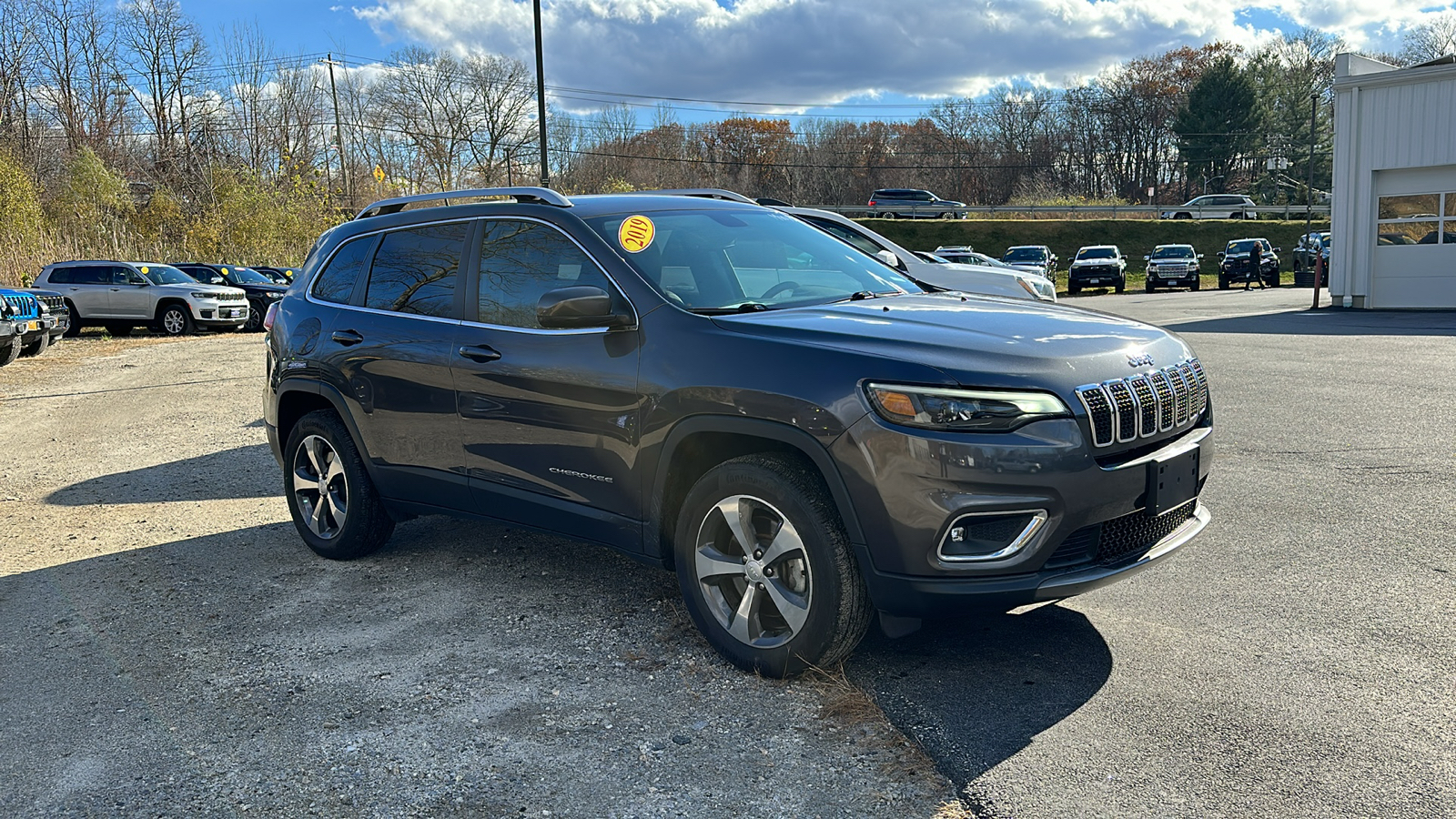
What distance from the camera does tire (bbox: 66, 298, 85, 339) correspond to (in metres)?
25.8

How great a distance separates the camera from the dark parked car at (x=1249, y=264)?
37156 millimetres

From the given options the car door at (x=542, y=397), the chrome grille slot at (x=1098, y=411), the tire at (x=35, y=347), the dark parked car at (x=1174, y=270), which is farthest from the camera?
the dark parked car at (x=1174, y=270)

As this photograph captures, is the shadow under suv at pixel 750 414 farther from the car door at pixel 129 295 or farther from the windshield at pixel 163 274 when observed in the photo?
the windshield at pixel 163 274

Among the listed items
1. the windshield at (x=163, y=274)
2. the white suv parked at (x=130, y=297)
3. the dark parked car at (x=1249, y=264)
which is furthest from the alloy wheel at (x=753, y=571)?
the dark parked car at (x=1249, y=264)

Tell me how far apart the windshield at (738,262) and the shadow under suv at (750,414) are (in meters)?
0.01

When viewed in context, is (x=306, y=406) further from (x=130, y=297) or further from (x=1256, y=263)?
(x=1256, y=263)

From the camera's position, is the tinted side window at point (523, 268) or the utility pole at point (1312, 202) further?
the utility pole at point (1312, 202)

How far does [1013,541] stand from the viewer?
3438 mm

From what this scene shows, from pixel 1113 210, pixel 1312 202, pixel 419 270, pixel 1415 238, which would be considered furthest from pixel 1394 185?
pixel 1312 202

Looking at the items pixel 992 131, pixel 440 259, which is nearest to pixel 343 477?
pixel 440 259

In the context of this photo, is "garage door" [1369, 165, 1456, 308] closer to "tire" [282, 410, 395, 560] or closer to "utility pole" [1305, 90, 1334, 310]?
"utility pole" [1305, 90, 1334, 310]

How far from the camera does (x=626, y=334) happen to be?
13.6 ft

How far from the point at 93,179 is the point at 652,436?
138 feet

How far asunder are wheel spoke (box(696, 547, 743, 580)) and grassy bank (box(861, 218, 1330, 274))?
51.4 m
